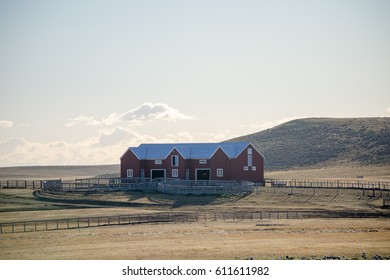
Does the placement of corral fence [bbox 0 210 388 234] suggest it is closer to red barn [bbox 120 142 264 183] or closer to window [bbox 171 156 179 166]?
red barn [bbox 120 142 264 183]

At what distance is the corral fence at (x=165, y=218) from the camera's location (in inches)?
2217

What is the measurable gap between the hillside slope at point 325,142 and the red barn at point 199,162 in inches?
2227

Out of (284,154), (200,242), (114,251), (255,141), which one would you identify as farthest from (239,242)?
(255,141)

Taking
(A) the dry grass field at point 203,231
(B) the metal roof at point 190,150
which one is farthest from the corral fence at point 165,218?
(B) the metal roof at point 190,150

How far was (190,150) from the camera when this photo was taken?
3681 inches

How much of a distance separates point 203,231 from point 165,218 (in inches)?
403

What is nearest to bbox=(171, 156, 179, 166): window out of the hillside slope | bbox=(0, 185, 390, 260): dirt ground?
bbox=(0, 185, 390, 260): dirt ground

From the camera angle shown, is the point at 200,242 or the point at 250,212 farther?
the point at 250,212

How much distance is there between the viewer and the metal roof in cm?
9106

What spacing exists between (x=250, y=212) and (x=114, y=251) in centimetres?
2469

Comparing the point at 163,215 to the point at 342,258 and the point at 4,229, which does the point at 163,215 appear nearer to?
the point at 4,229

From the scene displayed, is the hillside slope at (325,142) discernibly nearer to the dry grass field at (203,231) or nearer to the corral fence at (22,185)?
the corral fence at (22,185)

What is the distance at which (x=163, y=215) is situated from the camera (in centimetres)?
6372

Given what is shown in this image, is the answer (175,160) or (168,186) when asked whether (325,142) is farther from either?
(168,186)
